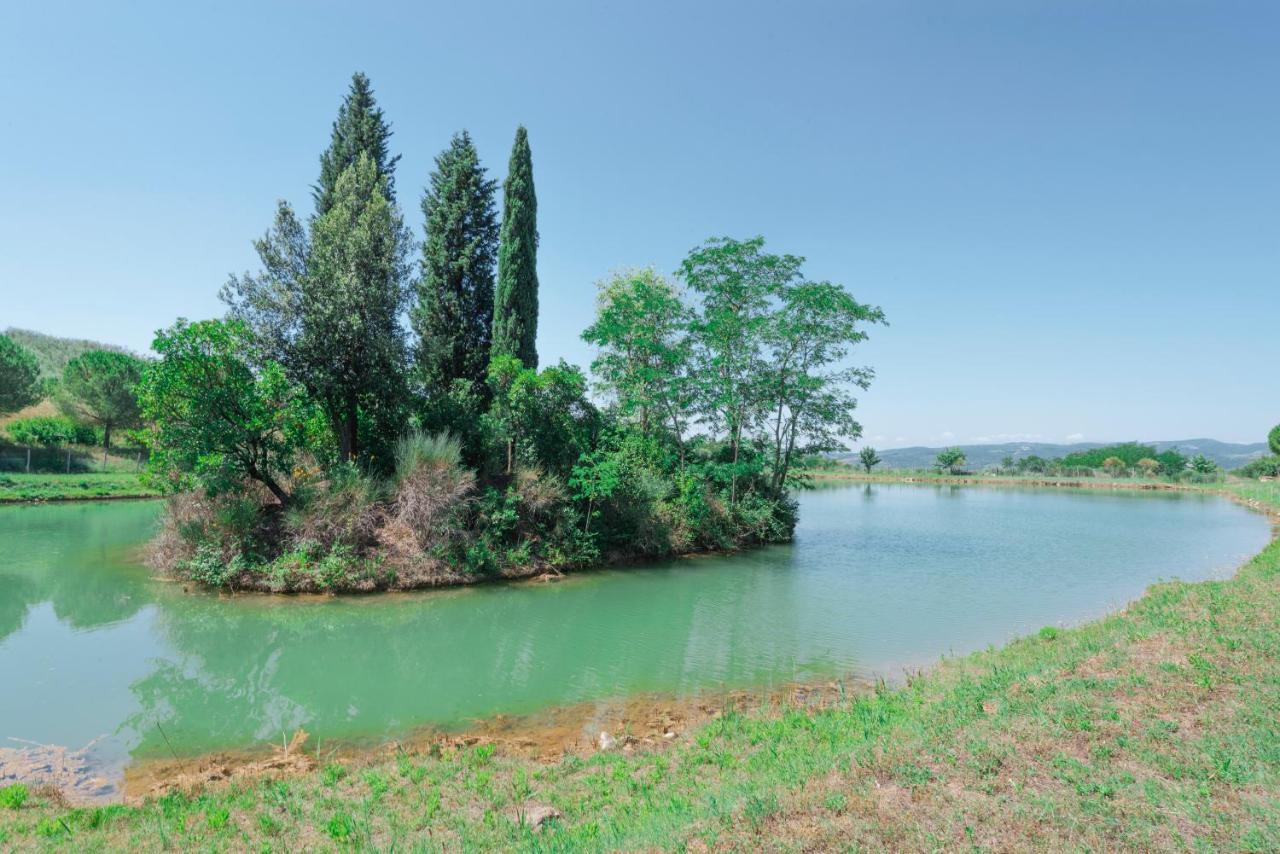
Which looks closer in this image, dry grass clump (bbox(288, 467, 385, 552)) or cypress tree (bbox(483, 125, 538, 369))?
dry grass clump (bbox(288, 467, 385, 552))

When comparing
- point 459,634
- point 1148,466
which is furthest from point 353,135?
point 1148,466

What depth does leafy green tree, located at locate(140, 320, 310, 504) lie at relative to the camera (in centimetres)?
1359

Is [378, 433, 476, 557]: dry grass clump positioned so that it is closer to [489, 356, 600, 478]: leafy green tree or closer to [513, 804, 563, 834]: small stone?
[489, 356, 600, 478]: leafy green tree

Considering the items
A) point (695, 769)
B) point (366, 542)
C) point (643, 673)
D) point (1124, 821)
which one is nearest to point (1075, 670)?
point (1124, 821)

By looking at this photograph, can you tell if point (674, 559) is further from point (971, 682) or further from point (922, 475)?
point (922, 475)

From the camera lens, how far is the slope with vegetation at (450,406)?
13875 millimetres

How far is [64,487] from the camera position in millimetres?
29047

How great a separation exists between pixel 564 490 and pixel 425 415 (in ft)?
15.7

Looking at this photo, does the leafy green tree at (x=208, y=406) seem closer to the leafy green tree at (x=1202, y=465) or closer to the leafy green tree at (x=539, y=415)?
the leafy green tree at (x=539, y=415)

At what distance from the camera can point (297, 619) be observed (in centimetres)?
1162

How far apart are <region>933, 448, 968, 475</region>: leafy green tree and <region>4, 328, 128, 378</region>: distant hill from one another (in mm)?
106422

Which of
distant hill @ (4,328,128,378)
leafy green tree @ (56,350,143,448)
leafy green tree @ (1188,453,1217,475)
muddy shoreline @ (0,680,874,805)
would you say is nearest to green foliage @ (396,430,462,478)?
muddy shoreline @ (0,680,874,805)

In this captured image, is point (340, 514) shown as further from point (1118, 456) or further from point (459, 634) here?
point (1118, 456)

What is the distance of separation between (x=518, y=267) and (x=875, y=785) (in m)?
19.7
